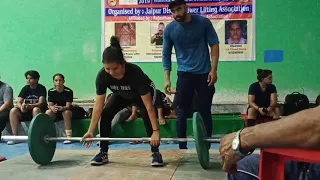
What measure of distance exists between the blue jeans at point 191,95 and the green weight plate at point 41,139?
3.59 ft

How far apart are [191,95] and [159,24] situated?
244 centimetres

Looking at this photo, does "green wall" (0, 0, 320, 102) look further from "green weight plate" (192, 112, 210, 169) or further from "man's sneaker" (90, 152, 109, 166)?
"green weight plate" (192, 112, 210, 169)

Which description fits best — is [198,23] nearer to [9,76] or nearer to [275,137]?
[275,137]

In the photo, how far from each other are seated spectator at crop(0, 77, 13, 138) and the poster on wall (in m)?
1.44

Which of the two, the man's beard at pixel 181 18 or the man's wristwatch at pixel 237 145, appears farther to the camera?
the man's beard at pixel 181 18

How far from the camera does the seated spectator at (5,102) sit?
5.70 m

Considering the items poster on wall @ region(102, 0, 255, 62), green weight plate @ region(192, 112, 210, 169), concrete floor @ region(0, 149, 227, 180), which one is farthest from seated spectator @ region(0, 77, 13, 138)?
green weight plate @ region(192, 112, 210, 169)

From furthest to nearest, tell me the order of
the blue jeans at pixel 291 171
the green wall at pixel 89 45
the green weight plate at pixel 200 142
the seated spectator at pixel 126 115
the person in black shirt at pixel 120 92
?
the green wall at pixel 89 45 → the seated spectator at pixel 126 115 → the person in black shirt at pixel 120 92 → the green weight plate at pixel 200 142 → the blue jeans at pixel 291 171

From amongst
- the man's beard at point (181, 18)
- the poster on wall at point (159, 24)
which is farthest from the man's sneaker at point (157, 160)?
the poster on wall at point (159, 24)

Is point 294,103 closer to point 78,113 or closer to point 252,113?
point 252,113

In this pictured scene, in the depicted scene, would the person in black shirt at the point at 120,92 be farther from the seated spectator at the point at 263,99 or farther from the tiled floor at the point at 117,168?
the seated spectator at the point at 263,99

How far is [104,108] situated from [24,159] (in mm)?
912

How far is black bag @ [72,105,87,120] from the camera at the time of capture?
223 inches

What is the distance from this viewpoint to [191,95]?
3742 millimetres
